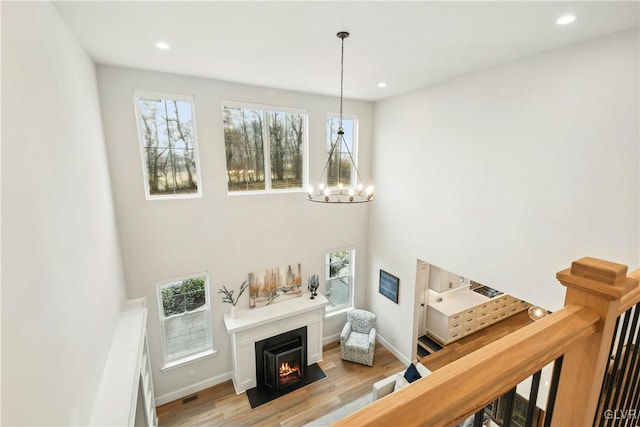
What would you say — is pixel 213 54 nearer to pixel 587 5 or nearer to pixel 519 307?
pixel 587 5

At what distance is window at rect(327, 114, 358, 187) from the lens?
600cm

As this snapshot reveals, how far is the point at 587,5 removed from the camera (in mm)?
2457

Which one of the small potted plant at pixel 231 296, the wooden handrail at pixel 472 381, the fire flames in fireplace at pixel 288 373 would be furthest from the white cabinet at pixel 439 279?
the wooden handrail at pixel 472 381

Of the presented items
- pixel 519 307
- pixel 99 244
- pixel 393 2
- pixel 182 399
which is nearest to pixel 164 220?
pixel 99 244

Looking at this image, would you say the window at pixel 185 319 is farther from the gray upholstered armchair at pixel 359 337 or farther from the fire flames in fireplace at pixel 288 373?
the gray upholstered armchair at pixel 359 337

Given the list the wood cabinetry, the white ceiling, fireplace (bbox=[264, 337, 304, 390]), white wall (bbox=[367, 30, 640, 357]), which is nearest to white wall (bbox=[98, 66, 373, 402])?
the white ceiling

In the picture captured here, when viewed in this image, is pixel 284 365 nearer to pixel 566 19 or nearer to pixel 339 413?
pixel 339 413

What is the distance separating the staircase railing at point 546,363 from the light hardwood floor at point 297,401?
468 centimetres

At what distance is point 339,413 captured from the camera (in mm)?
4781

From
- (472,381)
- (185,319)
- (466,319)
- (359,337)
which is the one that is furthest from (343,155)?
(472,381)

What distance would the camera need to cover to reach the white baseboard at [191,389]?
16.4 feet

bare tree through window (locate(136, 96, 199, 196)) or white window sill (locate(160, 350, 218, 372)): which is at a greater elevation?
bare tree through window (locate(136, 96, 199, 196))

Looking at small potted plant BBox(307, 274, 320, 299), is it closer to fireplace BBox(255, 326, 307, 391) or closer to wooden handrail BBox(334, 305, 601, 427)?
fireplace BBox(255, 326, 307, 391)

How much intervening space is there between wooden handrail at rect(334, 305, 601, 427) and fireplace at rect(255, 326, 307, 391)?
5.12 m
